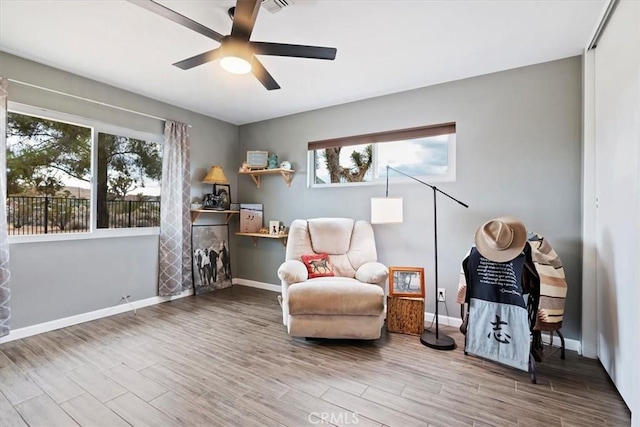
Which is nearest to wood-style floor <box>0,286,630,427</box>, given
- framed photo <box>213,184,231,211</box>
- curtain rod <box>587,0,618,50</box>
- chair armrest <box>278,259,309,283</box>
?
chair armrest <box>278,259,309,283</box>

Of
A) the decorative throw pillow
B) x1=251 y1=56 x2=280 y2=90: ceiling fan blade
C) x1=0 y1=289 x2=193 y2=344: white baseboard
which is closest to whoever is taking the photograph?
x1=251 y1=56 x2=280 y2=90: ceiling fan blade

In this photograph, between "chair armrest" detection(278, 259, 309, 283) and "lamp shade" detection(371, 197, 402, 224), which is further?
"lamp shade" detection(371, 197, 402, 224)

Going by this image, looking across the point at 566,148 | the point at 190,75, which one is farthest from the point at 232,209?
the point at 566,148

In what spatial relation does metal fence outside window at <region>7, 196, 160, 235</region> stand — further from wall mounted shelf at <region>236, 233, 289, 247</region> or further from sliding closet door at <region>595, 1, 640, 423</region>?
sliding closet door at <region>595, 1, 640, 423</region>

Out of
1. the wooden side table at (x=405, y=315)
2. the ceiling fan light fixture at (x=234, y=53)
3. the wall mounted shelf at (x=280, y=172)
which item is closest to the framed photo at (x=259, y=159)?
the wall mounted shelf at (x=280, y=172)

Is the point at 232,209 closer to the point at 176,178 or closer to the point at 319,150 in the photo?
the point at 176,178

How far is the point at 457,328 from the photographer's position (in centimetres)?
282

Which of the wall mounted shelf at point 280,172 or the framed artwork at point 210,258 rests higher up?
the wall mounted shelf at point 280,172

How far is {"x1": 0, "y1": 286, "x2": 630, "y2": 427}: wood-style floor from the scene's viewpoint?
157 cm

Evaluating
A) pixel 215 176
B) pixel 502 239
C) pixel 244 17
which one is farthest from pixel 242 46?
pixel 215 176

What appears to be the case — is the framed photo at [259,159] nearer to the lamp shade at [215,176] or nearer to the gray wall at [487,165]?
the lamp shade at [215,176]

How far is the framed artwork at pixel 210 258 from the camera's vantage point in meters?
3.86

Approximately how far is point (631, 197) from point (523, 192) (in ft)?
3.17

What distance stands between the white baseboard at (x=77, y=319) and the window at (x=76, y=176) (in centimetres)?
83
